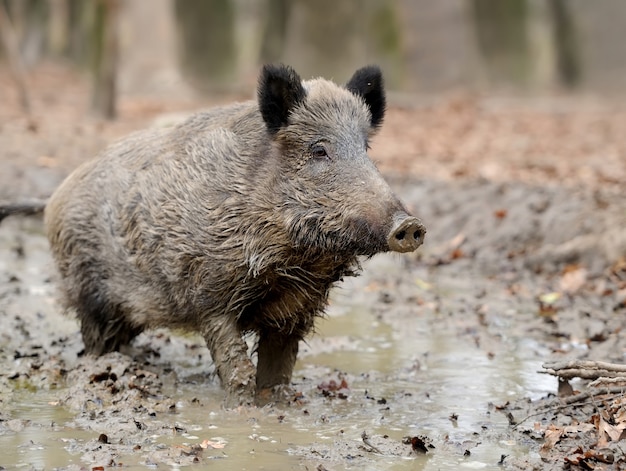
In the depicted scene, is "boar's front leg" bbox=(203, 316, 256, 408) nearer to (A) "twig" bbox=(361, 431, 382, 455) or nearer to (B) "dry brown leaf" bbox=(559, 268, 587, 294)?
(A) "twig" bbox=(361, 431, 382, 455)

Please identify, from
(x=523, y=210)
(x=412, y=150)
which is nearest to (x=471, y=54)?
(x=412, y=150)

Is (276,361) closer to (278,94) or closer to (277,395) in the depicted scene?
(277,395)

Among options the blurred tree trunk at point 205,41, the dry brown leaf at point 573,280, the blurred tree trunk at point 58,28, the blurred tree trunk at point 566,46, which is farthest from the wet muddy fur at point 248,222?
the blurred tree trunk at point 58,28

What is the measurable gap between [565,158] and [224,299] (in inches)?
407

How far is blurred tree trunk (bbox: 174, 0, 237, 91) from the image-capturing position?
89.2 ft

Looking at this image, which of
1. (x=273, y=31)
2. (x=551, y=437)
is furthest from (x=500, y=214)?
(x=273, y=31)

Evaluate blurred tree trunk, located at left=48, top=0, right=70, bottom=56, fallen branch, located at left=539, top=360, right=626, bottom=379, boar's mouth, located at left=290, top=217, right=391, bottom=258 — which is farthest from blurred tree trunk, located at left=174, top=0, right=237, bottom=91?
fallen branch, located at left=539, top=360, right=626, bottom=379

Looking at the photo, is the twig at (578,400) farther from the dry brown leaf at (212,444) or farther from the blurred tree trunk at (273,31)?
the blurred tree trunk at (273,31)

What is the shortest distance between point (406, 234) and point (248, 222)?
125cm

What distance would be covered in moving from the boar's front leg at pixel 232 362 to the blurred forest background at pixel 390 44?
1621cm

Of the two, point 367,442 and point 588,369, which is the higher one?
point 588,369

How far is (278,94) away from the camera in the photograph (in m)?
6.17

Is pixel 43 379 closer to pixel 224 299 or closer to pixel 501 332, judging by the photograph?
pixel 224 299

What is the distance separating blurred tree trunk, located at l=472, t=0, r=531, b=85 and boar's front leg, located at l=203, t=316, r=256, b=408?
844 inches
